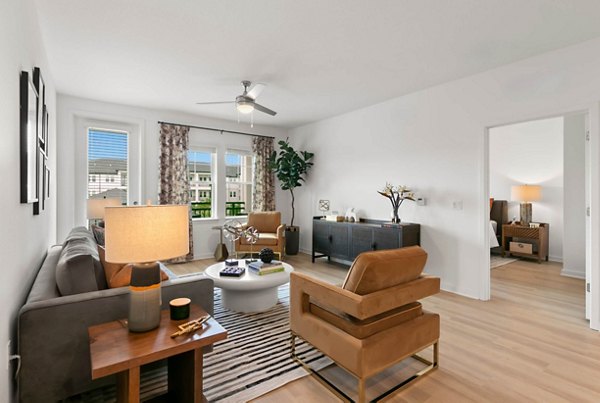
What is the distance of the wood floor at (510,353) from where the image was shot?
6.18ft

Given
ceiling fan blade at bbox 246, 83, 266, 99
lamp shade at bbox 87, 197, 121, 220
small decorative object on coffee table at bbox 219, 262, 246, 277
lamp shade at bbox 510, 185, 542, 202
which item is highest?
ceiling fan blade at bbox 246, 83, 266, 99

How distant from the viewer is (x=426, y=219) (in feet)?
13.9

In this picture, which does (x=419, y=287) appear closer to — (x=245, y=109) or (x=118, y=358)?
(x=118, y=358)

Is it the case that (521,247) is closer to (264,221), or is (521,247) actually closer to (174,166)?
(264,221)

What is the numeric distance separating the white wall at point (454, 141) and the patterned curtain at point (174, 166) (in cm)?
298

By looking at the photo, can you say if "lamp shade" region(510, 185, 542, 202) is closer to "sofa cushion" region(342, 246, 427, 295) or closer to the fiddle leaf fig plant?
the fiddle leaf fig plant

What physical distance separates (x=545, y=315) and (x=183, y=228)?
12.1 ft

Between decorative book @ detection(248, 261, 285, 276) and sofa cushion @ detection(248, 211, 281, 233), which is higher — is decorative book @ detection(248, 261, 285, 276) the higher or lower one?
the lower one

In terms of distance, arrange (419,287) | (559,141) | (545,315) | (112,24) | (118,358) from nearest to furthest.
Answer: (118,358)
(419,287)
(112,24)
(545,315)
(559,141)

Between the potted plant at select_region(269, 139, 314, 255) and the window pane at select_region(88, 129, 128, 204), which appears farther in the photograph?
the potted plant at select_region(269, 139, 314, 255)

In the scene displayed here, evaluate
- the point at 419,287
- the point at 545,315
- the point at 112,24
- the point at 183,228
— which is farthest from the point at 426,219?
the point at 112,24

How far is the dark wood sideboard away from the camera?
4105 mm

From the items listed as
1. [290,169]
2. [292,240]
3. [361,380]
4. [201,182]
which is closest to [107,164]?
[201,182]

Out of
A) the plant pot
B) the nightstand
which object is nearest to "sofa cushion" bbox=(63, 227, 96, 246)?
the plant pot
